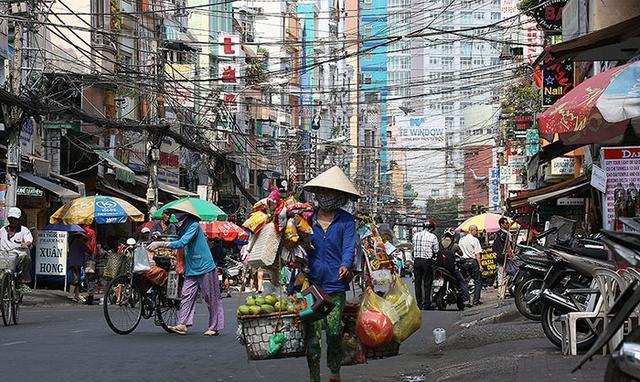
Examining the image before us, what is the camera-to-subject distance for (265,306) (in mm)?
9961

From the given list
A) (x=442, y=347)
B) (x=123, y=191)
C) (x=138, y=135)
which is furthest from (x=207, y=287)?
(x=138, y=135)

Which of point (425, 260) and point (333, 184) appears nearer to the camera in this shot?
point (333, 184)

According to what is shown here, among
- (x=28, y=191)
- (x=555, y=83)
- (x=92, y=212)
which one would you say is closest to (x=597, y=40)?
(x=555, y=83)

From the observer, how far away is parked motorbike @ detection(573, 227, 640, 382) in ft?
17.0

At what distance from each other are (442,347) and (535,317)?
2486 mm

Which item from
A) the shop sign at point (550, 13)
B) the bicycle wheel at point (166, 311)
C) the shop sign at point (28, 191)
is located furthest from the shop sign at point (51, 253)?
the shop sign at point (550, 13)

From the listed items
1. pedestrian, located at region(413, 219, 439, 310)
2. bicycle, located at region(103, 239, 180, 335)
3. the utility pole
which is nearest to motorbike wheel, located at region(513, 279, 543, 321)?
bicycle, located at region(103, 239, 180, 335)

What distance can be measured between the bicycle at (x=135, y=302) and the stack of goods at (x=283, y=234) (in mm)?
5553

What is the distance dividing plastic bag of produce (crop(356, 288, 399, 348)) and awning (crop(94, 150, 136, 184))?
30323mm

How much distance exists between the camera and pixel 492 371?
35.2 ft

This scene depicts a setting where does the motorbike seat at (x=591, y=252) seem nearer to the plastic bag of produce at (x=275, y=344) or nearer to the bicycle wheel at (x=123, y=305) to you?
the plastic bag of produce at (x=275, y=344)

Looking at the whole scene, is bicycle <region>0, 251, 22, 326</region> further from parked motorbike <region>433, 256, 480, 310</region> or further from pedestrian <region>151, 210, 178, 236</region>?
parked motorbike <region>433, 256, 480, 310</region>

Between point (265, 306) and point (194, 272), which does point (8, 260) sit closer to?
point (194, 272)

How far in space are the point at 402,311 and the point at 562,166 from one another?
2584 cm
